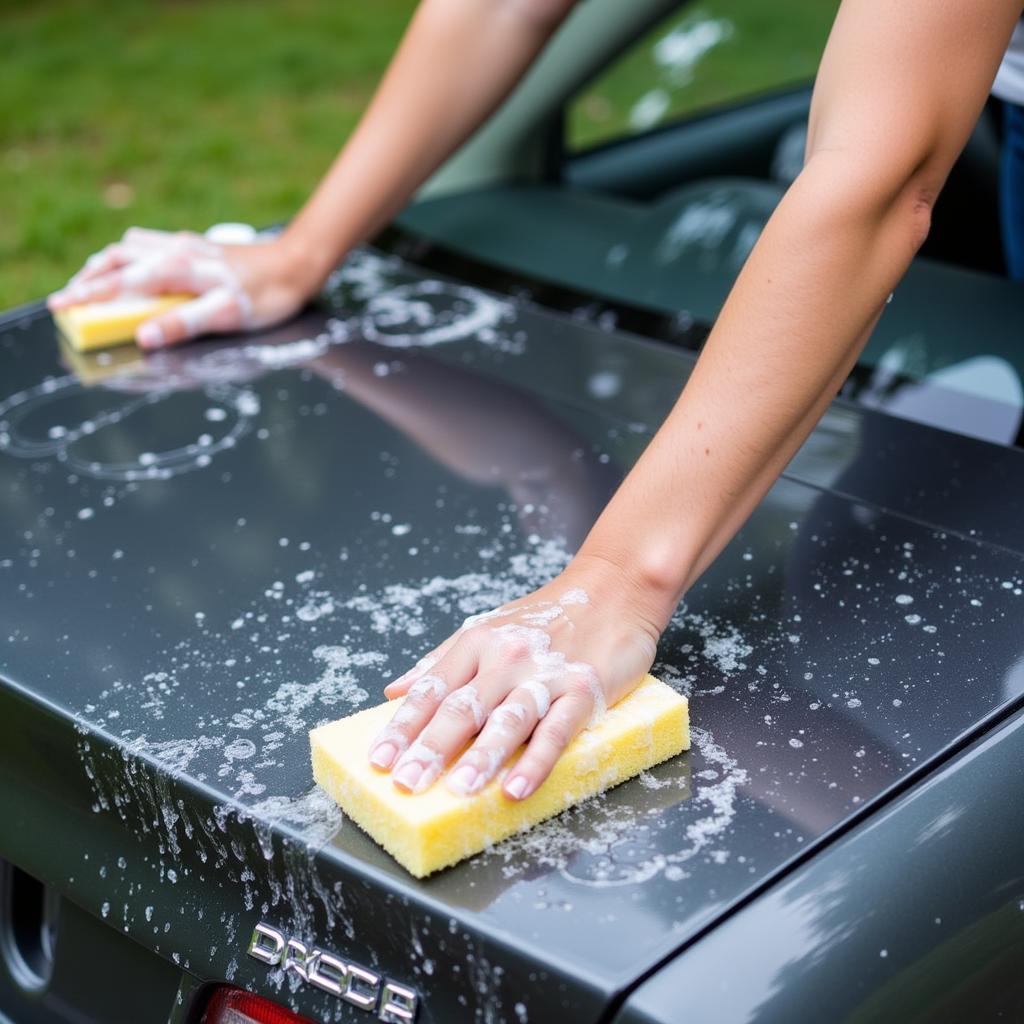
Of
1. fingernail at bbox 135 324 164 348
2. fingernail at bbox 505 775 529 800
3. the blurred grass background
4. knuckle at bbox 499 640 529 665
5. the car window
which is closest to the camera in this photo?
fingernail at bbox 505 775 529 800

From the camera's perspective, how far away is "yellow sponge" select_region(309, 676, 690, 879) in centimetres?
103

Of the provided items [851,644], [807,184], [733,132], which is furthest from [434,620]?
[733,132]

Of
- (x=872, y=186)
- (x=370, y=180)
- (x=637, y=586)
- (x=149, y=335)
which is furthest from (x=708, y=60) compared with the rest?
(x=637, y=586)

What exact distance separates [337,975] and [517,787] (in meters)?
0.20

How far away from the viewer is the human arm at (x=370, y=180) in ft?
6.68

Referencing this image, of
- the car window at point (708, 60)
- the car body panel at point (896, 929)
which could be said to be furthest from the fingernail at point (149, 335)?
the car body panel at point (896, 929)

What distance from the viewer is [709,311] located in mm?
1919

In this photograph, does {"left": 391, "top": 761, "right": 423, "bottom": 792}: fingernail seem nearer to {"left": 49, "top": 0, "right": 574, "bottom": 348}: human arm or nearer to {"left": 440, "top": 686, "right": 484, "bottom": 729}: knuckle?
{"left": 440, "top": 686, "right": 484, "bottom": 729}: knuckle

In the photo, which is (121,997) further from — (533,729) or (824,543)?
(824,543)

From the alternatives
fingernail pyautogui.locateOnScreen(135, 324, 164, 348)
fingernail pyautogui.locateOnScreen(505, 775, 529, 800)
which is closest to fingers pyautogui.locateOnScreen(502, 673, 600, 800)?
fingernail pyautogui.locateOnScreen(505, 775, 529, 800)

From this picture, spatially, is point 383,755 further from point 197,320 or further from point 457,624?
point 197,320

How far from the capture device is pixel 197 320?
78.1 inches

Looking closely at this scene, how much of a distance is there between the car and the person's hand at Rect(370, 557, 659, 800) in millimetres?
57

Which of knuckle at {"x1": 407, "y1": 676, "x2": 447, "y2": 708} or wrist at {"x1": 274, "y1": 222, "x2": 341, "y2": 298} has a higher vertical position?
knuckle at {"x1": 407, "y1": 676, "x2": 447, "y2": 708}
